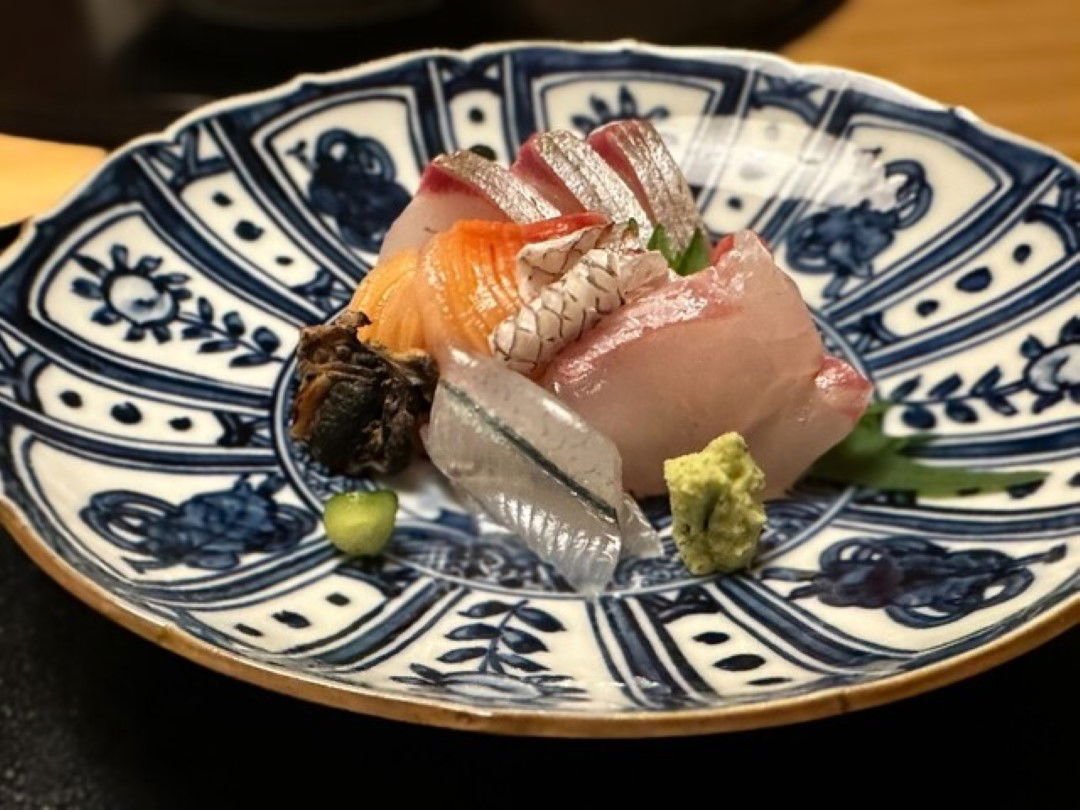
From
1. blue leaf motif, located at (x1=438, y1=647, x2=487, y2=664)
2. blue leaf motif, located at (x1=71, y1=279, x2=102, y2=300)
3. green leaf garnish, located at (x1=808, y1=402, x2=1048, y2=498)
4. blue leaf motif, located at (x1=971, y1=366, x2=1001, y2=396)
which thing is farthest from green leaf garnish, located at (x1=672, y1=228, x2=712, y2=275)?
blue leaf motif, located at (x1=71, y1=279, x2=102, y2=300)

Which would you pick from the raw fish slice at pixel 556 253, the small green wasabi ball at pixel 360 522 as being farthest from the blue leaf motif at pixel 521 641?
the raw fish slice at pixel 556 253

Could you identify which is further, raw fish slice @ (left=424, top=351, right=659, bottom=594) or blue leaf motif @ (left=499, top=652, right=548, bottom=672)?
raw fish slice @ (left=424, top=351, right=659, bottom=594)

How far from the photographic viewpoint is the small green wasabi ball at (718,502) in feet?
5.01

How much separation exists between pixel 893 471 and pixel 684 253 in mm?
404

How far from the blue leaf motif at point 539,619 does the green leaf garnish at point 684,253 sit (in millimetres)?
540

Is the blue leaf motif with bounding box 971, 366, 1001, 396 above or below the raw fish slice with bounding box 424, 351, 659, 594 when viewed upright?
above

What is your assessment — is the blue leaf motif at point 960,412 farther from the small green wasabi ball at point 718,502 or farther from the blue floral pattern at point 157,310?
the blue floral pattern at point 157,310

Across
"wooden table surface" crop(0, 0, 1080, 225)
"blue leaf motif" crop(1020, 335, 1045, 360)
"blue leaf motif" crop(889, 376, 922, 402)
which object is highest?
"wooden table surface" crop(0, 0, 1080, 225)

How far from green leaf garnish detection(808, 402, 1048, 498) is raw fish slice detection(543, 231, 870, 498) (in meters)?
0.07

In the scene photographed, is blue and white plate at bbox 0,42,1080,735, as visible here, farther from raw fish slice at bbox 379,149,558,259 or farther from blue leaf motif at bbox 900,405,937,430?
raw fish slice at bbox 379,149,558,259

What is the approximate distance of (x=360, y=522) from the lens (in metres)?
1.62

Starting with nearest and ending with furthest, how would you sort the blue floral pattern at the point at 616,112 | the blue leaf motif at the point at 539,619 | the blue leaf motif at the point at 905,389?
1. the blue leaf motif at the point at 539,619
2. the blue leaf motif at the point at 905,389
3. the blue floral pattern at the point at 616,112

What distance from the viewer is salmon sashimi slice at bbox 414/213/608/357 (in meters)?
1.70

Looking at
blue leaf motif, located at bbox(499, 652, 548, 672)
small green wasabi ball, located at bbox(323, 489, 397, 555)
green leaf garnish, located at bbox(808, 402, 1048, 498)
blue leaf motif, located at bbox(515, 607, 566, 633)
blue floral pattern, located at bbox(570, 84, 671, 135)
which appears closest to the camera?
blue leaf motif, located at bbox(499, 652, 548, 672)
